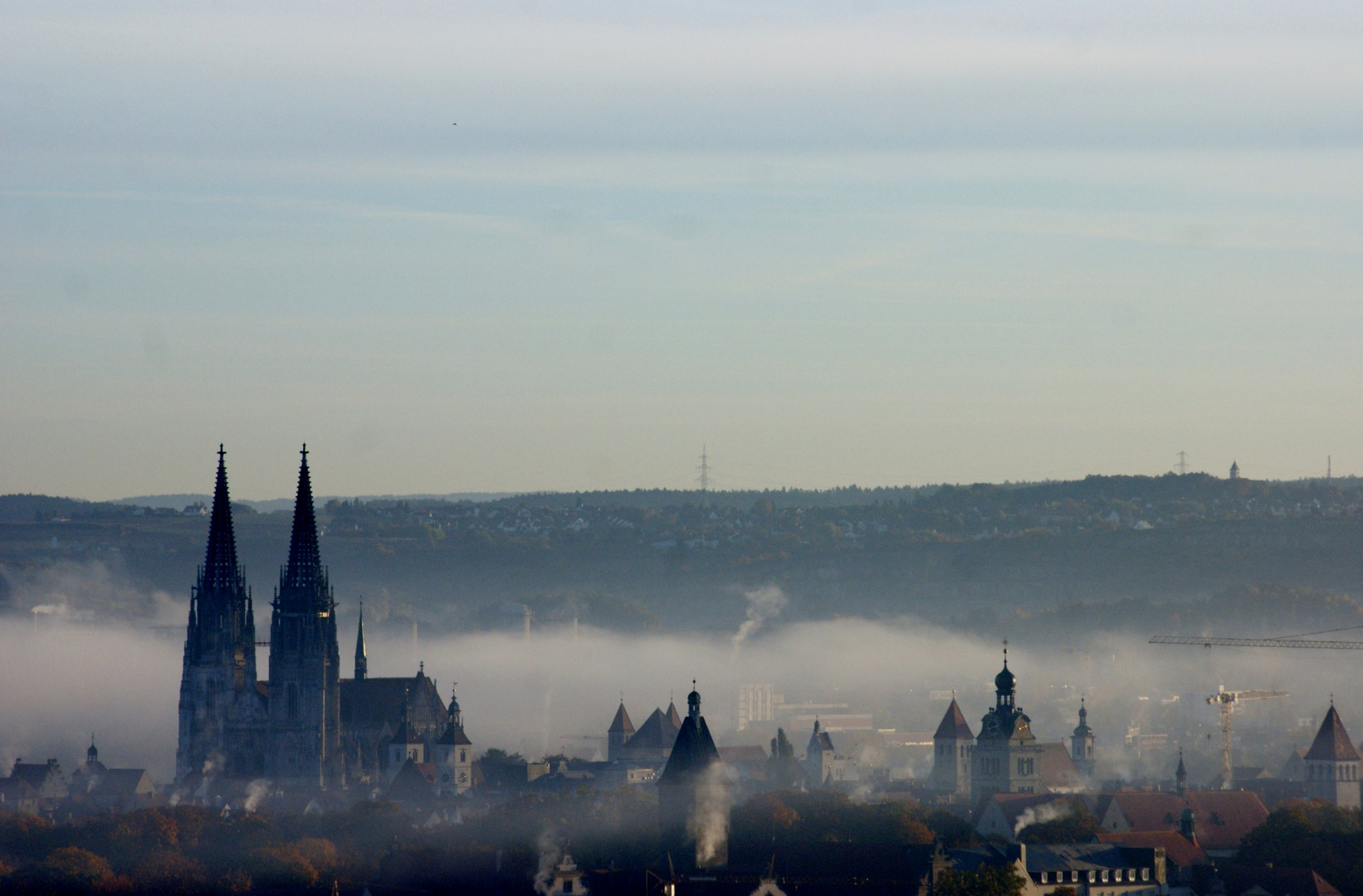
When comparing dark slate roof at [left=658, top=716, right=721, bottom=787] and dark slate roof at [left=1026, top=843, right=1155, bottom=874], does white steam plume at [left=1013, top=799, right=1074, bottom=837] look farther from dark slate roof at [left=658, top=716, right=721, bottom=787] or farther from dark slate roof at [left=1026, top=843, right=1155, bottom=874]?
dark slate roof at [left=658, top=716, right=721, bottom=787]

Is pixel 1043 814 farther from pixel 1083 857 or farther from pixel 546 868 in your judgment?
pixel 546 868

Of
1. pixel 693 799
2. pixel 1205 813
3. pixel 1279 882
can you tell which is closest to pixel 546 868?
pixel 693 799

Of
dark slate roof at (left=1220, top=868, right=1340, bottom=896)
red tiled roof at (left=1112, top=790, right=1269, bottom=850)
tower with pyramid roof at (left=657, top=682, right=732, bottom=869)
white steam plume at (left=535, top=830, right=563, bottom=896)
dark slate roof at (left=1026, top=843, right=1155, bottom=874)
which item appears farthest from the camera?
red tiled roof at (left=1112, top=790, right=1269, bottom=850)

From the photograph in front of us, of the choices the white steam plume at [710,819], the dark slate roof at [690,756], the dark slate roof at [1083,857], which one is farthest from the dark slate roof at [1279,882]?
the dark slate roof at [690,756]

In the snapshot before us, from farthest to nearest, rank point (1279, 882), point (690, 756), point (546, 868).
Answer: point (690, 756) → point (1279, 882) → point (546, 868)

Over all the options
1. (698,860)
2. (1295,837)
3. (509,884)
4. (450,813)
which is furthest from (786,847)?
(450,813)

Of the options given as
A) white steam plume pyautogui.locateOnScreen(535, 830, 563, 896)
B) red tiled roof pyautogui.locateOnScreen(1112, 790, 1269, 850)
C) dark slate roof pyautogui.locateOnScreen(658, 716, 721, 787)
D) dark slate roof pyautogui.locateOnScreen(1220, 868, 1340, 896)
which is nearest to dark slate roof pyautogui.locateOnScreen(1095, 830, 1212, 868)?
dark slate roof pyautogui.locateOnScreen(1220, 868, 1340, 896)

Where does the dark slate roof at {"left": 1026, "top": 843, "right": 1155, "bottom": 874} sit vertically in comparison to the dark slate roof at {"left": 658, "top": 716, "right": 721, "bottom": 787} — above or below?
below

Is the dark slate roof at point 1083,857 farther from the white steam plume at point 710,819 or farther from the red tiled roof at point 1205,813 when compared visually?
the red tiled roof at point 1205,813
